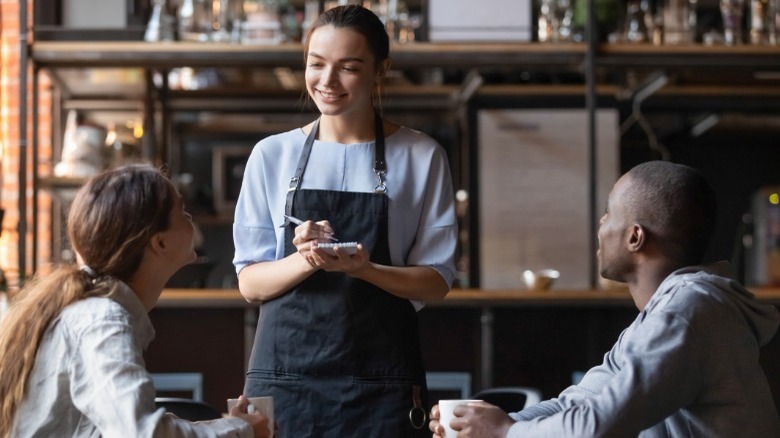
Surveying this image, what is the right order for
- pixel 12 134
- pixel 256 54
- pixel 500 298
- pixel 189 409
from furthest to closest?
pixel 12 134, pixel 256 54, pixel 500 298, pixel 189 409

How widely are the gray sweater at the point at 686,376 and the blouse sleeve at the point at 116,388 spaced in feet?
1.61

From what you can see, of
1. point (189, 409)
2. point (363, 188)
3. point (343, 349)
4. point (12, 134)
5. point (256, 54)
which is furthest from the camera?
point (12, 134)

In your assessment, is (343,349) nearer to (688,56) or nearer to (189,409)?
(189,409)

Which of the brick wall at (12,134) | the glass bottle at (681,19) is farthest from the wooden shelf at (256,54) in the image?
the brick wall at (12,134)

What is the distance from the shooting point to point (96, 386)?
1.56m

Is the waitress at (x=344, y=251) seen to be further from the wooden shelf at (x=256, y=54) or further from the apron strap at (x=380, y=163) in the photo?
the wooden shelf at (x=256, y=54)

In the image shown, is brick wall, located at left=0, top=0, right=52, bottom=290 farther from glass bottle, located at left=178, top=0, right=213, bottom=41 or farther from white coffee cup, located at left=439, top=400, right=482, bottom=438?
white coffee cup, located at left=439, top=400, right=482, bottom=438

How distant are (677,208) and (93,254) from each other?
857 millimetres

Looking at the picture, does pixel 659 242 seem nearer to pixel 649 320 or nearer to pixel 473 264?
pixel 649 320

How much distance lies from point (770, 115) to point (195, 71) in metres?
3.26

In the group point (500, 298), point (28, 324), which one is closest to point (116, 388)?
point (28, 324)

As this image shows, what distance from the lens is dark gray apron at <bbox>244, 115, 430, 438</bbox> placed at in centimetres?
214

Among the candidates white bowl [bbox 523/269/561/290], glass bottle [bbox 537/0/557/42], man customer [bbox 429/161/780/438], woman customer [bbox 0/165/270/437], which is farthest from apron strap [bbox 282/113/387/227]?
glass bottle [bbox 537/0/557/42]

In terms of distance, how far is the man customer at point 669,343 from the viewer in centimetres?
158
